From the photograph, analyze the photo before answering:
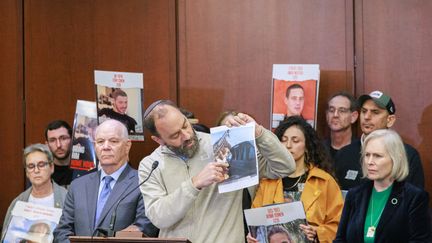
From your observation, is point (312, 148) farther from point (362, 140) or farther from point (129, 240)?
point (129, 240)

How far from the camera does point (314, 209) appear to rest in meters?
4.20

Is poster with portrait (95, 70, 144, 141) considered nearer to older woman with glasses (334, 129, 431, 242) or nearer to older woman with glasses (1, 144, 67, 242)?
older woman with glasses (1, 144, 67, 242)

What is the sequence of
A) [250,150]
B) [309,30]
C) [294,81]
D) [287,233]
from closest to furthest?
[250,150], [287,233], [294,81], [309,30]

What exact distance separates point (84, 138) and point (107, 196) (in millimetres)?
1077

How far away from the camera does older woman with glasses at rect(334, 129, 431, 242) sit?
3727 mm

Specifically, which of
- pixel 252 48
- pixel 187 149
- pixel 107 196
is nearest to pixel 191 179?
pixel 187 149

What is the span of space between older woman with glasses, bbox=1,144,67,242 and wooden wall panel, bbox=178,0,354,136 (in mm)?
1419

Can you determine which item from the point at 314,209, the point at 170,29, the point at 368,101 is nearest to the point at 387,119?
the point at 368,101

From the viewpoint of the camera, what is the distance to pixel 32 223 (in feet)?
16.3

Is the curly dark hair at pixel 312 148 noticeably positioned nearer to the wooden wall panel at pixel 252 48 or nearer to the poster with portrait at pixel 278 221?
the poster with portrait at pixel 278 221

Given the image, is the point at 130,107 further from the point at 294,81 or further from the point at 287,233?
the point at 287,233

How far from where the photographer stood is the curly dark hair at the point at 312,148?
449 centimetres

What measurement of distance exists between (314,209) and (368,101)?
3.99 ft

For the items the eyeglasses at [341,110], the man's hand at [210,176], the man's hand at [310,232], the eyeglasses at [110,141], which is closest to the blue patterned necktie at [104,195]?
the eyeglasses at [110,141]
